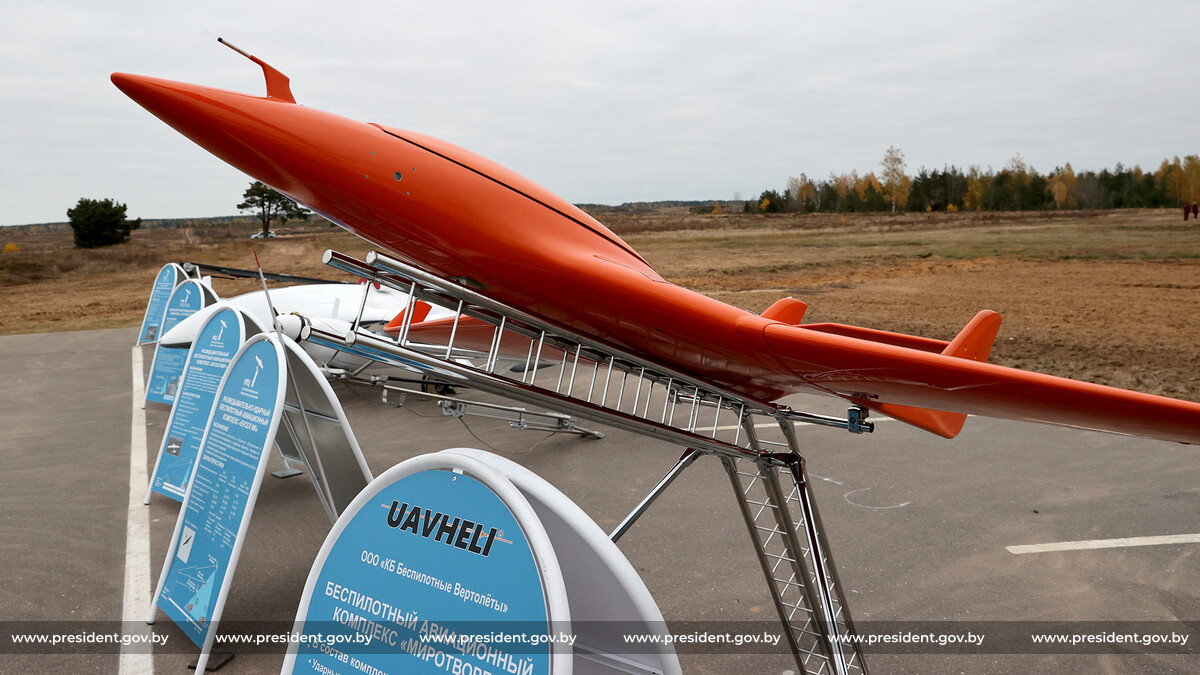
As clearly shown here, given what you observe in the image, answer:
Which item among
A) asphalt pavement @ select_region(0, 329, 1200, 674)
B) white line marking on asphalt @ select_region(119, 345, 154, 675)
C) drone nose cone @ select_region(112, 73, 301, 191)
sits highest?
drone nose cone @ select_region(112, 73, 301, 191)

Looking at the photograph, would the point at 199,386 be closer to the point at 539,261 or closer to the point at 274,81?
the point at 274,81

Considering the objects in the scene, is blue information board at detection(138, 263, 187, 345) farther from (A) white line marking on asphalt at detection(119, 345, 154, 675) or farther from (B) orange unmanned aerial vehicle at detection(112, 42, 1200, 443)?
(B) orange unmanned aerial vehicle at detection(112, 42, 1200, 443)

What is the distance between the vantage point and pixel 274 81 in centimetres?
224

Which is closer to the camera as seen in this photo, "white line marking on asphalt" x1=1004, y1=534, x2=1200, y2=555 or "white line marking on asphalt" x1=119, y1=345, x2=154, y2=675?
"white line marking on asphalt" x1=119, y1=345, x2=154, y2=675

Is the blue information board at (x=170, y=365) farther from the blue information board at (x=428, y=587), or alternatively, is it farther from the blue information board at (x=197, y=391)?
the blue information board at (x=428, y=587)

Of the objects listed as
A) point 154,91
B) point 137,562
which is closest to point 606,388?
point 154,91

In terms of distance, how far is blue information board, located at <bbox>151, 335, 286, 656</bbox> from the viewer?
12.2 feet

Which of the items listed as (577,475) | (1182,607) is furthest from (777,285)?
(1182,607)

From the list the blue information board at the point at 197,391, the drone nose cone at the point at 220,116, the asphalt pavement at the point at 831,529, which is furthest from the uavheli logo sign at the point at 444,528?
the blue information board at the point at 197,391

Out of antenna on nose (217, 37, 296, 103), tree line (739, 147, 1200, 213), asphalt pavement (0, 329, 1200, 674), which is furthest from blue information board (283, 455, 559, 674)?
tree line (739, 147, 1200, 213)

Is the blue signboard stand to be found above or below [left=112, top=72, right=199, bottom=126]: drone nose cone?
below

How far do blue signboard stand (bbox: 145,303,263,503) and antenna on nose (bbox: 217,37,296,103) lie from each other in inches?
129

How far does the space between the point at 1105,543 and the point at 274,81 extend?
5893mm

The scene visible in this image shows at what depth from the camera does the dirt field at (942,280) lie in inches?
525
